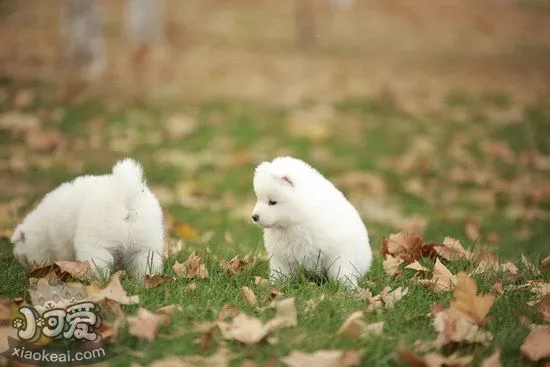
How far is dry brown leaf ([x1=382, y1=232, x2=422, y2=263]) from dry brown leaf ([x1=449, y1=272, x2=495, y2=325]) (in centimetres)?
131

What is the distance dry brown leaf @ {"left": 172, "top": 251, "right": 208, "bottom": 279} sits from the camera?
4602 mm

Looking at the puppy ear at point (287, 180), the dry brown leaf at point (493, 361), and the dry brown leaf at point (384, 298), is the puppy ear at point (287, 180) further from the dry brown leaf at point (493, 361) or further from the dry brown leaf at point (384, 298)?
the dry brown leaf at point (493, 361)

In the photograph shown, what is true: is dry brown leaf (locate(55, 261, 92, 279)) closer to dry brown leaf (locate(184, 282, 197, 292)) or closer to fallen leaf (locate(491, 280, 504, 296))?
dry brown leaf (locate(184, 282, 197, 292))

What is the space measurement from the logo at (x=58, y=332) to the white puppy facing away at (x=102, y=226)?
488 mm

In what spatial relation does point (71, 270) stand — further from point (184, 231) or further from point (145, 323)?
point (184, 231)

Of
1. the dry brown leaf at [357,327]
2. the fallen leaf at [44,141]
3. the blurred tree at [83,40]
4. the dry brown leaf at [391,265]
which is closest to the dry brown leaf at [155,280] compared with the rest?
the dry brown leaf at [357,327]

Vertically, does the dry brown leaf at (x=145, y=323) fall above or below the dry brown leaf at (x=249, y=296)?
above

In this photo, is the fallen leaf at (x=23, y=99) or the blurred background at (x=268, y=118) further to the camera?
the fallen leaf at (x=23, y=99)

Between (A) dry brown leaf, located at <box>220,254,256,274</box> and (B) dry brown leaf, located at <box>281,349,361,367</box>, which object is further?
(A) dry brown leaf, located at <box>220,254,256,274</box>

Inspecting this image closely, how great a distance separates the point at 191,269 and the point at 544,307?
2084mm

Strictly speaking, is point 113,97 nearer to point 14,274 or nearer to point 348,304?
point 14,274

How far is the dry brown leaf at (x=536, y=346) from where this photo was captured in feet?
11.9

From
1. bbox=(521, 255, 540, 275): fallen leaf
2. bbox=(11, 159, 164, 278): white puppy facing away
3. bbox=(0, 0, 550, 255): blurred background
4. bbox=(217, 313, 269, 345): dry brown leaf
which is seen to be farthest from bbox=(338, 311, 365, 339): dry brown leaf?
bbox=(0, 0, 550, 255): blurred background

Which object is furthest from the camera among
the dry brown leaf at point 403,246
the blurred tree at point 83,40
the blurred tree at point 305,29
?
the blurred tree at point 305,29
